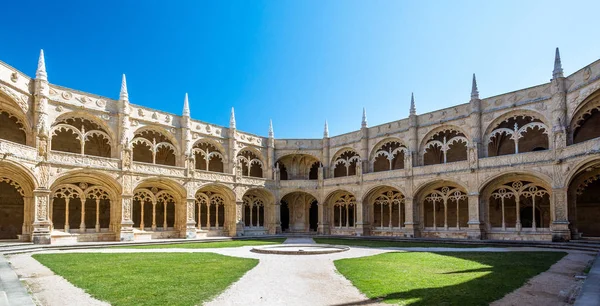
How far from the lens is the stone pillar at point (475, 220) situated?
26.8m

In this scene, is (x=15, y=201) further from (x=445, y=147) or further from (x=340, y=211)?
(x=445, y=147)

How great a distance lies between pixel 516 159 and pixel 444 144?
563cm

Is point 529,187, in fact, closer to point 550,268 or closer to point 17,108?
point 550,268

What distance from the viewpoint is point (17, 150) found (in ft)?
70.3

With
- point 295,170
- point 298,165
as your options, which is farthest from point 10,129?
point 298,165

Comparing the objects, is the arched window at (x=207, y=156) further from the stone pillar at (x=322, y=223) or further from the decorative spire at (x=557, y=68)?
the decorative spire at (x=557, y=68)

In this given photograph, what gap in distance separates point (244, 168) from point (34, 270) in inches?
1042

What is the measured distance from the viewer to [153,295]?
8617mm

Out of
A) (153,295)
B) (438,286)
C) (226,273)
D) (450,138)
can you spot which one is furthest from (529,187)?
(153,295)

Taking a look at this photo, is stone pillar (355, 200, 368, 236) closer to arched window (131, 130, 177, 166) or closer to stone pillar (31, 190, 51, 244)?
arched window (131, 130, 177, 166)

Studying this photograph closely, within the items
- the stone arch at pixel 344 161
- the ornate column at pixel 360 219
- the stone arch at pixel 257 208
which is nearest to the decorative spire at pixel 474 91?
the stone arch at pixel 344 161

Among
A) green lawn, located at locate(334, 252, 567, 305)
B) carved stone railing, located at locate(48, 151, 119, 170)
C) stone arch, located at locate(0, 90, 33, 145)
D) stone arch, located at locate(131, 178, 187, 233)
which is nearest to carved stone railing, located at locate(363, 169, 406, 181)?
stone arch, located at locate(131, 178, 187, 233)

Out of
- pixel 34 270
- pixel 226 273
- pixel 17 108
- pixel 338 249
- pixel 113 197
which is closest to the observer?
pixel 226 273

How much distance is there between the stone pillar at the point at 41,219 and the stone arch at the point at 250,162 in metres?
15.3
